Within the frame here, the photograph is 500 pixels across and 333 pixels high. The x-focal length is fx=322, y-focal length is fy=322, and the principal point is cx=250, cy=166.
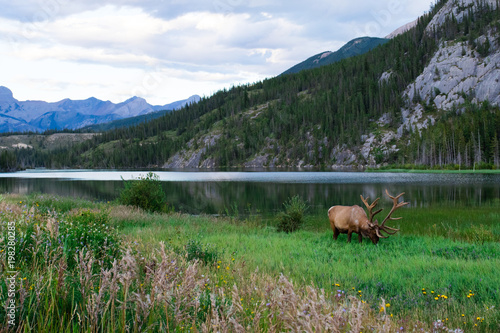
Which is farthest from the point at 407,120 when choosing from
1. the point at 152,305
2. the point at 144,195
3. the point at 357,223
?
the point at 152,305

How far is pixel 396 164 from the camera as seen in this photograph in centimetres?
12938

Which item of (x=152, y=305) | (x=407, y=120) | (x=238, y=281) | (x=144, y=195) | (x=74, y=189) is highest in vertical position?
(x=407, y=120)

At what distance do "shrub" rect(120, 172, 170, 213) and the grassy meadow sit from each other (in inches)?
564

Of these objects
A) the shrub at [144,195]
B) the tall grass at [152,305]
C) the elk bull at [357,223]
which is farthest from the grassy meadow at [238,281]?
the shrub at [144,195]

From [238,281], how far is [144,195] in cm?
2358

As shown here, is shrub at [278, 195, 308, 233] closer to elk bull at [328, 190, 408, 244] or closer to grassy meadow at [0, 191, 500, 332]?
grassy meadow at [0, 191, 500, 332]

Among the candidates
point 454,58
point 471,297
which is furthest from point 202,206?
point 454,58

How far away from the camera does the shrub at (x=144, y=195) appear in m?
28.0

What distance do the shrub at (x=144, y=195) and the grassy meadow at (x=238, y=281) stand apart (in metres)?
14.3

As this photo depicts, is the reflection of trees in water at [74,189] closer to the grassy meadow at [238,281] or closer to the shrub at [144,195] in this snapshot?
the shrub at [144,195]

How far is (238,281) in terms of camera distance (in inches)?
257

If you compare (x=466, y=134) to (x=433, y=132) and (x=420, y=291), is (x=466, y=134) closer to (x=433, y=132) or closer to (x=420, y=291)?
(x=433, y=132)

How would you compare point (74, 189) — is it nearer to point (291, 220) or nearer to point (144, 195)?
point (144, 195)

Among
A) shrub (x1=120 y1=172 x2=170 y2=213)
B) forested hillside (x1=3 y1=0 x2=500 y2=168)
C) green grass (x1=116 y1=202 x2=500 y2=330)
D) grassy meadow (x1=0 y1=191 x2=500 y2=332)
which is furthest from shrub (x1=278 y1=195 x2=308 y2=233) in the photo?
forested hillside (x1=3 y1=0 x2=500 y2=168)
